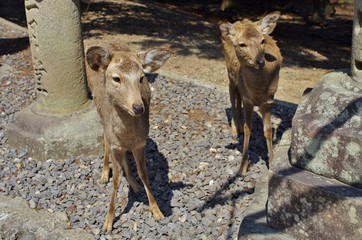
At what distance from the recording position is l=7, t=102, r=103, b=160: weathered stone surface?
18.1 feet

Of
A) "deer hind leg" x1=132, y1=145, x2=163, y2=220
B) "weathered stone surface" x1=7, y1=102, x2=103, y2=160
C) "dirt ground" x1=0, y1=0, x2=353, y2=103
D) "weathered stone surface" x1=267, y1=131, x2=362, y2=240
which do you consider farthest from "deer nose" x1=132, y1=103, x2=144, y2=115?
"dirt ground" x1=0, y1=0, x2=353, y2=103

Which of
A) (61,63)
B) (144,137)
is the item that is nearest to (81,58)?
(61,63)

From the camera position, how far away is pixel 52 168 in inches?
213

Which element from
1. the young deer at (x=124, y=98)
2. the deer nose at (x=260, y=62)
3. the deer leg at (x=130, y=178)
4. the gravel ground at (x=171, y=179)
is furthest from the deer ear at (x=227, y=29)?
the deer leg at (x=130, y=178)

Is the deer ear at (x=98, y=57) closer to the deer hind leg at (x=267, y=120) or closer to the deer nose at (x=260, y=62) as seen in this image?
the deer nose at (x=260, y=62)

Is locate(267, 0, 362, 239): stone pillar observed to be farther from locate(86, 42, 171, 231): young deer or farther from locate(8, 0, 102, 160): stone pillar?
locate(8, 0, 102, 160): stone pillar

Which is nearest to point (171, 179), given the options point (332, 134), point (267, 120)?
point (267, 120)

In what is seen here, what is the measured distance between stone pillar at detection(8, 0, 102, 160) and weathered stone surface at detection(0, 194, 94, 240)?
3.15ft

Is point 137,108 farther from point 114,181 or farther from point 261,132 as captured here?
point 261,132

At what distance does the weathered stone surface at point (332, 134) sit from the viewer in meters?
3.09

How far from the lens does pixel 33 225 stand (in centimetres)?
452

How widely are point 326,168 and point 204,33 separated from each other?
9687mm

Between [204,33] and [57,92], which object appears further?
[204,33]

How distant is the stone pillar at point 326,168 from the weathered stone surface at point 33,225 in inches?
77.2
